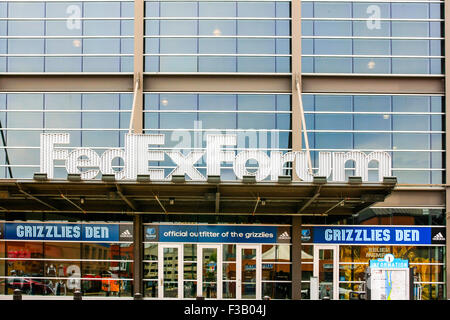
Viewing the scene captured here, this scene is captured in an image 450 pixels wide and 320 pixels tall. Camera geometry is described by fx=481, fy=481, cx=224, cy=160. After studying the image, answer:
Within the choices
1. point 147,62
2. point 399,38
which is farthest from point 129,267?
point 399,38

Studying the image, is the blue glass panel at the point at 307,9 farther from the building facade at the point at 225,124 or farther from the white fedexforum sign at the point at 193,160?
the white fedexforum sign at the point at 193,160

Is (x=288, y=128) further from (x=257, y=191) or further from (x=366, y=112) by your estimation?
(x=257, y=191)

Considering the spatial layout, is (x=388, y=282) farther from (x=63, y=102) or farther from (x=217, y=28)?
(x=63, y=102)

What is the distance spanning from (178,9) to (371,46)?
8.80 metres

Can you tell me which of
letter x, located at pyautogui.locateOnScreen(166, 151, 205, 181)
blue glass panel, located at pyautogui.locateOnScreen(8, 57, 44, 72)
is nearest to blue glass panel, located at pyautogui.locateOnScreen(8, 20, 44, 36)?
blue glass panel, located at pyautogui.locateOnScreen(8, 57, 44, 72)

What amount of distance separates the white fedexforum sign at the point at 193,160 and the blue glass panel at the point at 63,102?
4077 mm

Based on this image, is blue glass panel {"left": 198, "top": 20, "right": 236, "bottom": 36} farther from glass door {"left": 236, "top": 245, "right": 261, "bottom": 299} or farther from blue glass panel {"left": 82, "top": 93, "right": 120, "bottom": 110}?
glass door {"left": 236, "top": 245, "right": 261, "bottom": 299}

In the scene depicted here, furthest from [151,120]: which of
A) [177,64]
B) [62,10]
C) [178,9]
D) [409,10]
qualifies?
[409,10]

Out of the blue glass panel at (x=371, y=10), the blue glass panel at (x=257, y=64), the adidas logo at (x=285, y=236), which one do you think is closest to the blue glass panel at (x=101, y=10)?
the blue glass panel at (x=257, y=64)

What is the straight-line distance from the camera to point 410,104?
69.6 feet

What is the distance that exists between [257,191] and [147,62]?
849 cm

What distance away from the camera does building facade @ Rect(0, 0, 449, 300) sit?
20.7 meters

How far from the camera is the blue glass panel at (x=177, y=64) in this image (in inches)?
846

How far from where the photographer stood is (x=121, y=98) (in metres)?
21.4
